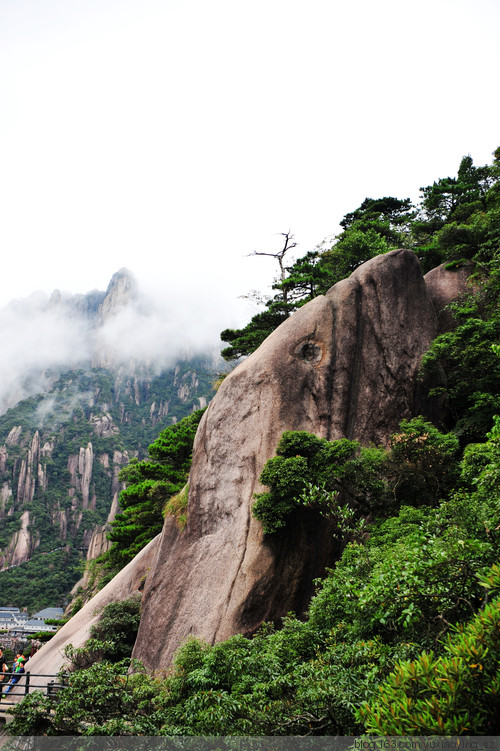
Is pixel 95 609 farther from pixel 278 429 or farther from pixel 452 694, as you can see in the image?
pixel 452 694

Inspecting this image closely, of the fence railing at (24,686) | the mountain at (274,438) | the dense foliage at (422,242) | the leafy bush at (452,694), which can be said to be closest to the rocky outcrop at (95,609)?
the mountain at (274,438)

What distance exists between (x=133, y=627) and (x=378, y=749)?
12.6 meters

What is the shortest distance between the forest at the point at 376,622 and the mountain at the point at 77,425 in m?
33.9

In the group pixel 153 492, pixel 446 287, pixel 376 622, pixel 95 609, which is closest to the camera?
pixel 376 622

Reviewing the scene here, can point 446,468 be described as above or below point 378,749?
above

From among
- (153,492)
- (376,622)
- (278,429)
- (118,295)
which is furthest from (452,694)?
(118,295)

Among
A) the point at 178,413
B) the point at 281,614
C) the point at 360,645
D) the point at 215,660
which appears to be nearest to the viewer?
the point at 360,645

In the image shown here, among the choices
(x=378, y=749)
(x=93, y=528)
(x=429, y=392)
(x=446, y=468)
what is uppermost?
(x=429, y=392)

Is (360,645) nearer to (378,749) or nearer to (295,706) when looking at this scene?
(295,706)

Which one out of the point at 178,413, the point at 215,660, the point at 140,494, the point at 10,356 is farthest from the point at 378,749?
the point at 10,356

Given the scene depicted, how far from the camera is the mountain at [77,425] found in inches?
3204

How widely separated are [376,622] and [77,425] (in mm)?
124276

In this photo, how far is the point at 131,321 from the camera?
15625cm

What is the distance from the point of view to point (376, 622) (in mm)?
5223
